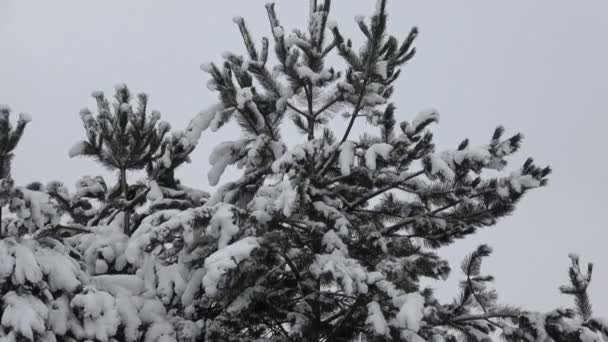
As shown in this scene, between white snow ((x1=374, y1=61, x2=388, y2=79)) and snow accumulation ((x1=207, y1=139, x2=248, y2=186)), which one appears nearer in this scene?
white snow ((x1=374, y1=61, x2=388, y2=79))

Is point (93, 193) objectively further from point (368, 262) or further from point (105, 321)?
point (368, 262)

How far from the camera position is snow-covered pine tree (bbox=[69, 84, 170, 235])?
735 cm

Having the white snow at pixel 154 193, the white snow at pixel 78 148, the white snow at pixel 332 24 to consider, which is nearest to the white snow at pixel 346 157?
the white snow at pixel 332 24

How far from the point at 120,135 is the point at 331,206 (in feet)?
9.06

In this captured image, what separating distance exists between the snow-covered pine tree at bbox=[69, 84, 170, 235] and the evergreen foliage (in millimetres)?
17

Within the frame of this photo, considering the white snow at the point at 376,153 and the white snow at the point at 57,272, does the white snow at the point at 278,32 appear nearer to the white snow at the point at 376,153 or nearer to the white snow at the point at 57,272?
the white snow at the point at 376,153

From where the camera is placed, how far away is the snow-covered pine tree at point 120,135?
7.35 m

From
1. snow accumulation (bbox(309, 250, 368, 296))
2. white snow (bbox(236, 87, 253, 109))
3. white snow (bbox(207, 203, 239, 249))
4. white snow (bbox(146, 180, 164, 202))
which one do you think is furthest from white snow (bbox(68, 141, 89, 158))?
snow accumulation (bbox(309, 250, 368, 296))

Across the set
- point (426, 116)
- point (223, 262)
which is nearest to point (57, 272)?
point (223, 262)

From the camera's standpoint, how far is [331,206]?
598 cm

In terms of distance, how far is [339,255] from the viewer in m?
5.23

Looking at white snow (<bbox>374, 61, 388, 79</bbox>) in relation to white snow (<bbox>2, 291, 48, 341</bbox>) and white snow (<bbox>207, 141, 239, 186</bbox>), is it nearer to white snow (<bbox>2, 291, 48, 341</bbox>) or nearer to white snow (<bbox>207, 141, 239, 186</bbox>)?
white snow (<bbox>207, 141, 239, 186</bbox>)

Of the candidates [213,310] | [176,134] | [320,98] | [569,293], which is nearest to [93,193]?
[176,134]

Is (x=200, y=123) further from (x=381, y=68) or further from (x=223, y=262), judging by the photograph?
(x=223, y=262)
